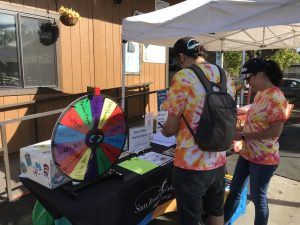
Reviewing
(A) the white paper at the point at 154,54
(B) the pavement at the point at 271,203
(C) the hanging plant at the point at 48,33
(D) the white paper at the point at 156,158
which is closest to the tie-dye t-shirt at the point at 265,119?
(D) the white paper at the point at 156,158

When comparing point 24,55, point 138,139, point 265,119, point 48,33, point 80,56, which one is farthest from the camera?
point 80,56

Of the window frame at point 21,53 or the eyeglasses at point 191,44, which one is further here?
the window frame at point 21,53

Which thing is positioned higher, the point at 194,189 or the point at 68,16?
the point at 68,16

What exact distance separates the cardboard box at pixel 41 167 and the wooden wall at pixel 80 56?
97.5 inches

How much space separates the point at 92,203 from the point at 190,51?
1.07 metres

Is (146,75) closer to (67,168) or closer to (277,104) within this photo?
(277,104)

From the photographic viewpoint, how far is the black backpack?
5.63 ft

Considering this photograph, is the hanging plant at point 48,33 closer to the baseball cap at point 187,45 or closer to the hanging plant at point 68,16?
the hanging plant at point 68,16

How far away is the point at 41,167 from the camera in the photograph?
6.20ft

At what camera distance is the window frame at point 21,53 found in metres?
4.15

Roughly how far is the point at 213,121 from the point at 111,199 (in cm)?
78

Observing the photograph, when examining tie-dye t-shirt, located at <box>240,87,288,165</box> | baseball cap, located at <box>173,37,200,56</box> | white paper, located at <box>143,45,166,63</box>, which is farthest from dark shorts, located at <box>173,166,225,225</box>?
white paper, located at <box>143,45,166,63</box>

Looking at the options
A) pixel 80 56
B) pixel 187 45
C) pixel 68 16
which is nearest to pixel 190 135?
pixel 187 45

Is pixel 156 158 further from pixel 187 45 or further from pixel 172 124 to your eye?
pixel 187 45
